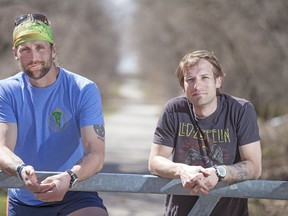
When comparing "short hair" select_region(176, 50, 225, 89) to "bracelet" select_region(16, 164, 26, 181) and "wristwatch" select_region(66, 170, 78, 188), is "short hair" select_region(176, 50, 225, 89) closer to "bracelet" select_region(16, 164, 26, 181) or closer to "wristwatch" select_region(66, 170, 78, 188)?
"wristwatch" select_region(66, 170, 78, 188)

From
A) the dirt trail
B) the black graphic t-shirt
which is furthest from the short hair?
the dirt trail

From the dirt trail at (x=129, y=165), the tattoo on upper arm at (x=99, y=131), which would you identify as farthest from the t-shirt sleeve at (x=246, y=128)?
the dirt trail at (x=129, y=165)

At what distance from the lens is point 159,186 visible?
9.41ft

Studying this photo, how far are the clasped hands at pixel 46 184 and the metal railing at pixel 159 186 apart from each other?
0.30ft

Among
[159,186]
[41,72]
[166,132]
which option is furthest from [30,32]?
[159,186]

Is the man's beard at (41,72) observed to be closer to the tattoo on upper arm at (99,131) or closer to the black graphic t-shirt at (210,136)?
the tattoo on upper arm at (99,131)

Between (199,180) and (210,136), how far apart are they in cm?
46

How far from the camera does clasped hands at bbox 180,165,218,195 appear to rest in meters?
2.80

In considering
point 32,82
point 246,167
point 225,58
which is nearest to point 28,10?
point 32,82

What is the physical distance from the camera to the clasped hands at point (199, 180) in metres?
2.80

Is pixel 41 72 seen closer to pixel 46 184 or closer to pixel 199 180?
pixel 46 184

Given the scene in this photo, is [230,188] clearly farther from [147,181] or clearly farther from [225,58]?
[225,58]

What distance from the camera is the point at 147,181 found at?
2869 mm

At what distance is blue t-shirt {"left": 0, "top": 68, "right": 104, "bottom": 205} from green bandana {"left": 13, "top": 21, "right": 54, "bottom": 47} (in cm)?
25
